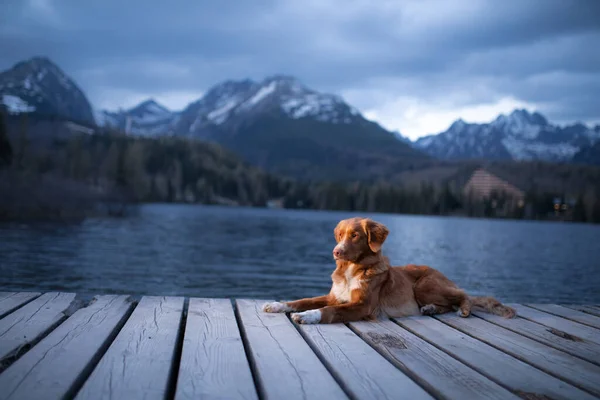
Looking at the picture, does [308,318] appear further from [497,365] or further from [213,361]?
[497,365]

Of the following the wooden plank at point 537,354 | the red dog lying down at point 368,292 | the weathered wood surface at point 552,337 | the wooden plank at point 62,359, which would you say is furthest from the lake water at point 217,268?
the wooden plank at point 62,359

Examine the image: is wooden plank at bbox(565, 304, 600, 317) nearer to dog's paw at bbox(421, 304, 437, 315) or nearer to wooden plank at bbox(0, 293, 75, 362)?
dog's paw at bbox(421, 304, 437, 315)

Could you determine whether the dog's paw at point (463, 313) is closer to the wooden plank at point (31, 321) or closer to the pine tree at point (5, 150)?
the wooden plank at point (31, 321)

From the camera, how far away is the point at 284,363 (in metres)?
3.43

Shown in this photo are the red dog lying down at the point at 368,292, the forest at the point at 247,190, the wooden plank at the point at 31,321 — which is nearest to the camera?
the wooden plank at the point at 31,321

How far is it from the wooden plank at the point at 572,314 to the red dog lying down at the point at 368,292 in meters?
0.73

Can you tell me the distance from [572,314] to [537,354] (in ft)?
7.96

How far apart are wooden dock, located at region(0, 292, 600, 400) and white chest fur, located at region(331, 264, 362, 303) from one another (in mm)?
469

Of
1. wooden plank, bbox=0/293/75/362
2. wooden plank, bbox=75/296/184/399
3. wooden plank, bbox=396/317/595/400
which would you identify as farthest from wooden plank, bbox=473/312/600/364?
wooden plank, bbox=0/293/75/362

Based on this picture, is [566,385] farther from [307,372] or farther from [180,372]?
[180,372]

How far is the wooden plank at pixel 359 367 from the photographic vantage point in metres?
A: 2.98

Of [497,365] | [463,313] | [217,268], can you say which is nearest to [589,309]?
[463,313]

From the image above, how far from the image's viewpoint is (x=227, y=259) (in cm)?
2634

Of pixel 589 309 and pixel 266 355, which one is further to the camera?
pixel 589 309
